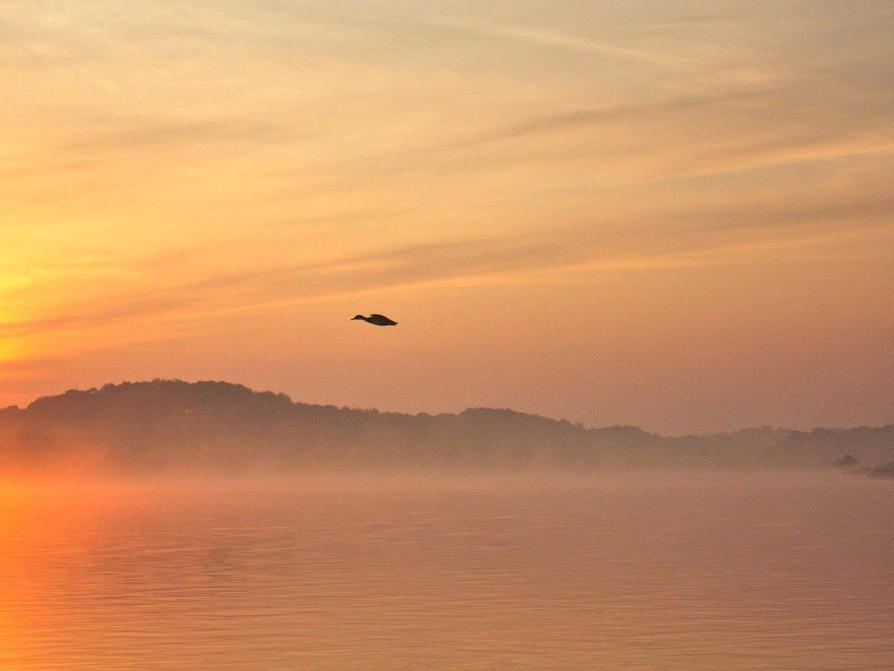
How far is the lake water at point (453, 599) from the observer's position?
52219 millimetres

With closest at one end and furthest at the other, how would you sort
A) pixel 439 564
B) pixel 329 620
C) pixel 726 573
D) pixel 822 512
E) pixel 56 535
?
1. pixel 329 620
2. pixel 726 573
3. pixel 439 564
4. pixel 56 535
5. pixel 822 512

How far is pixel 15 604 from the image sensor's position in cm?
6944

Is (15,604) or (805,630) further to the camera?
(15,604)

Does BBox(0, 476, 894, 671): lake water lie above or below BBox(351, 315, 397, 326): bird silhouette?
below

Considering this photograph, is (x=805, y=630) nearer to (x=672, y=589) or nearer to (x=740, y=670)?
(x=740, y=670)

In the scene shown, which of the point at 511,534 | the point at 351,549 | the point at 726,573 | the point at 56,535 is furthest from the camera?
the point at 56,535

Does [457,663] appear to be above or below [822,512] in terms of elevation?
below

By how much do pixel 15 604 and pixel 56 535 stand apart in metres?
64.0

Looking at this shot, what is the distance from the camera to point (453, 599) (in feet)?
226

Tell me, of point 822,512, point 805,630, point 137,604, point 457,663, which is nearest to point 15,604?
point 137,604

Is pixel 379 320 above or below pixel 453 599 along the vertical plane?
above

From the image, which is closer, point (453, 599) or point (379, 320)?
point (379, 320)

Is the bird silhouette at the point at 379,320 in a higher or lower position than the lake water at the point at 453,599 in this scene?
higher

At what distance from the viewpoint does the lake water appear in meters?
52.2
